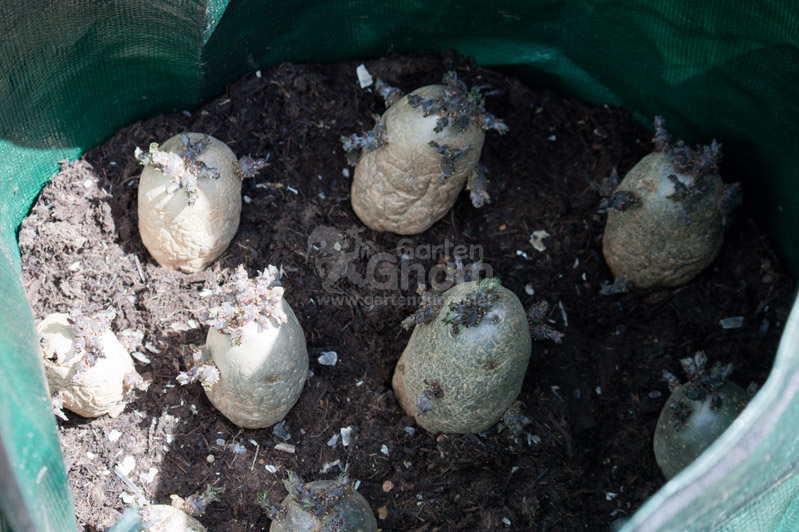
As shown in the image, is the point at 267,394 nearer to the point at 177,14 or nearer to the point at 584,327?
the point at 584,327

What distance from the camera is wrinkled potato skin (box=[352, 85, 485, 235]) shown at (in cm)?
279

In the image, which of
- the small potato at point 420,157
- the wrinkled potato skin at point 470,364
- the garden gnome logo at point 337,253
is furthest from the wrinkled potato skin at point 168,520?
the small potato at point 420,157

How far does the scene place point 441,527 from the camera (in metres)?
2.64

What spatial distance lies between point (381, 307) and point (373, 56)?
3.89 ft

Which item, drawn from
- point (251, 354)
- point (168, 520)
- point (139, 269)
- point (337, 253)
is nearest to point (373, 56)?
point (337, 253)

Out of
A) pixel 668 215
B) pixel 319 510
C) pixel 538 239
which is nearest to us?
pixel 319 510

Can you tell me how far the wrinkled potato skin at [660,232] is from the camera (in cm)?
283

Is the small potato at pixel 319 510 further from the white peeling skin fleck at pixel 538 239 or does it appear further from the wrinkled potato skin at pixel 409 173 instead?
the white peeling skin fleck at pixel 538 239

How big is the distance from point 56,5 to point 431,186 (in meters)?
1.54

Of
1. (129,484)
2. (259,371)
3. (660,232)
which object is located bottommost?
(129,484)

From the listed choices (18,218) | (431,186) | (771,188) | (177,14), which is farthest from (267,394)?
(771,188)

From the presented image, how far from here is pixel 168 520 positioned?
2.41 m

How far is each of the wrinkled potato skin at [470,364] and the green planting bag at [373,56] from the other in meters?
1.20

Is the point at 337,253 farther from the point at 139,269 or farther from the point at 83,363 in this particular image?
the point at 83,363
